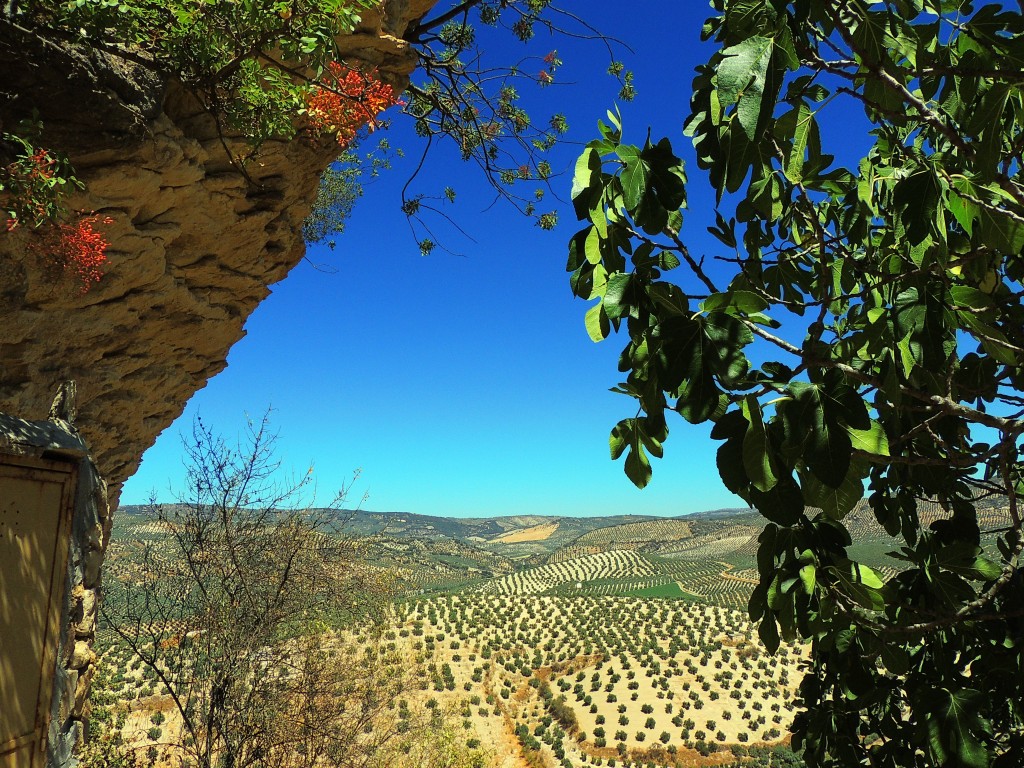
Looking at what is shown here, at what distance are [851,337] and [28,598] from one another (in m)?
3.51

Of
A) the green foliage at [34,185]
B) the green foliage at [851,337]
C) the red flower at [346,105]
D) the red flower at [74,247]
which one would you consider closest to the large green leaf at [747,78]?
the green foliage at [851,337]

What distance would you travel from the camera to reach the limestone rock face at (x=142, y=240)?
17.7ft

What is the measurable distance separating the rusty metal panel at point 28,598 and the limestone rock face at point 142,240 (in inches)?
97.2

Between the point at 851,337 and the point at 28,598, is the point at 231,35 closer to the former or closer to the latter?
the point at 28,598

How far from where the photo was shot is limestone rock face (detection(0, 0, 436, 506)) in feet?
17.7

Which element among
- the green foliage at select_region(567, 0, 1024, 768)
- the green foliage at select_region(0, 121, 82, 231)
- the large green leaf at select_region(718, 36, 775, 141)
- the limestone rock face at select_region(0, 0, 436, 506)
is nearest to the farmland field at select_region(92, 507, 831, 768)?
the limestone rock face at select_region(0, 0, 436, 506)

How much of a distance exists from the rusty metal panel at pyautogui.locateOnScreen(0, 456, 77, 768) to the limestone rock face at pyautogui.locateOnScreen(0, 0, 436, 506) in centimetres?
247

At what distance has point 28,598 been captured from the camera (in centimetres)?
269

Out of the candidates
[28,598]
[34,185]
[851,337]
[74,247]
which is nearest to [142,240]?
[74,247]

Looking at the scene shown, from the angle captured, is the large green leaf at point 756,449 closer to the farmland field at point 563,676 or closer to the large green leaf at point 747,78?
the large green leaf at point 747,78

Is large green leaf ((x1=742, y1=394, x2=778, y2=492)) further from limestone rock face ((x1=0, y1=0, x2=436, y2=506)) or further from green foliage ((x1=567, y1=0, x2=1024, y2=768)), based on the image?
limestone rock face ((x1=0, y1=0, x2=436, y2=506))

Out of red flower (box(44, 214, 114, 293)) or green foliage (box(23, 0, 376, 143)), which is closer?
green foliage (box(23, 0, 376, 143))

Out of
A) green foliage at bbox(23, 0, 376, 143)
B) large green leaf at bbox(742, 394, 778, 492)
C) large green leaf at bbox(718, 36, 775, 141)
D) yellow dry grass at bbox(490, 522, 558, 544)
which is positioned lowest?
yellow dry grass at bbox(490, 522, 558, 544)

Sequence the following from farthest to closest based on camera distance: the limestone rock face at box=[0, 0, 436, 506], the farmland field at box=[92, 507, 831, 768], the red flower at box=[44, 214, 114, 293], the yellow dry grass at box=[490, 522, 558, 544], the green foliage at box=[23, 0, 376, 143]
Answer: the yellow dry grass at box=[490, 522, 558, 544] < the farmland field at box=[92, 507, 831, 768] < the limestone rock face at box=[0, 0, 436, 506] < the red flower at box=[44, 214, 114, 293] < the green foliage at box=[23, 0, 376, 143]
